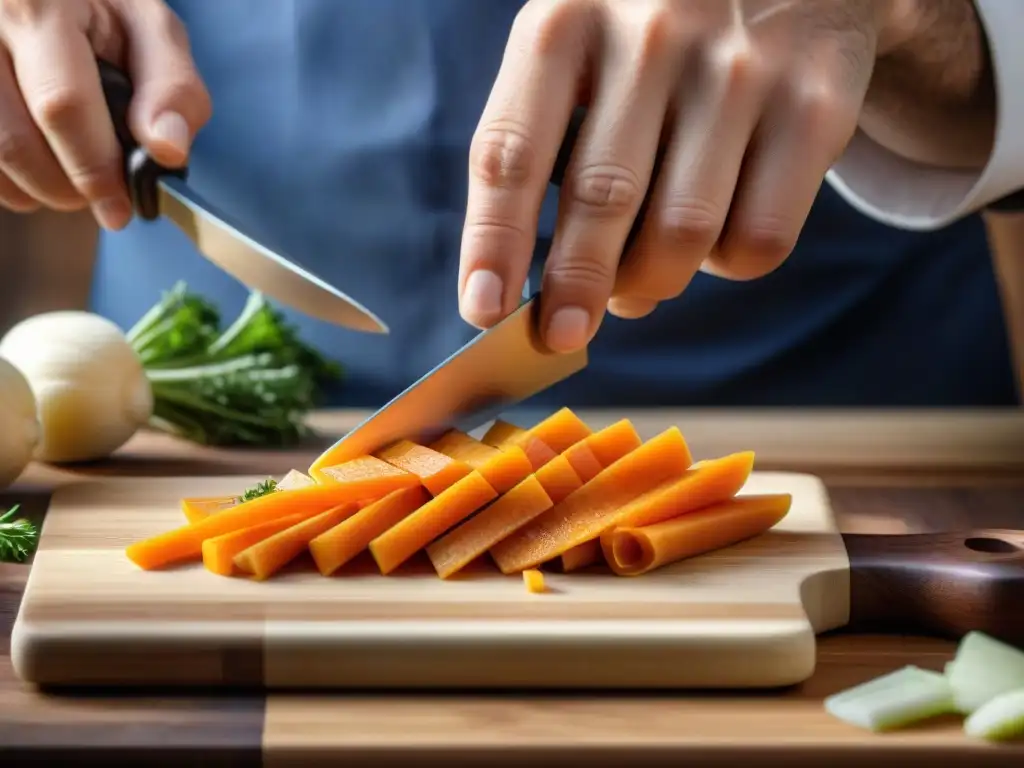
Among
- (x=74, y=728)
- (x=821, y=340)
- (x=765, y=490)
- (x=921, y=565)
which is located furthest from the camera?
(x=821, y=340)

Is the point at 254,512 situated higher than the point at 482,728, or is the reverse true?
the point at 254,512

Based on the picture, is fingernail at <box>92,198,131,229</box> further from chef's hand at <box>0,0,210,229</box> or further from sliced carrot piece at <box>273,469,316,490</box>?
sliced carrot piece at <box>273,469,316,490</box>

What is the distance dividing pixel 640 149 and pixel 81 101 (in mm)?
966

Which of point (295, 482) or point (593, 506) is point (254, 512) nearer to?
point (295, 482)

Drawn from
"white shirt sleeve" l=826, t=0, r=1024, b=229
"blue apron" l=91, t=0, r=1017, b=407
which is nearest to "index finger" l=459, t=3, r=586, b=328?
"white shirt sleeve" l=826, t=0, r=1024, b=229

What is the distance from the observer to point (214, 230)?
2197 mm

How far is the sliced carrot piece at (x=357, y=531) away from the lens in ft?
5.66

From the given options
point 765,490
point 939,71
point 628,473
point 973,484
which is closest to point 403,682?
point 628,473

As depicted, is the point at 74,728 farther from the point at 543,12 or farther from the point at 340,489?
the point at 543,12

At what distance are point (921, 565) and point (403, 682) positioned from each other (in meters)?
0.71

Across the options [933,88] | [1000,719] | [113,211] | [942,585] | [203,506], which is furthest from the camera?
[933,88]

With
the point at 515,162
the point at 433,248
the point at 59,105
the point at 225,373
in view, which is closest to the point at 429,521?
the point at 515,162

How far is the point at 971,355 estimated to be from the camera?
3178 millimetres

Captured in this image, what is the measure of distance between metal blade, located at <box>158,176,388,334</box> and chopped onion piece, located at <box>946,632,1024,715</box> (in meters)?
1.01
